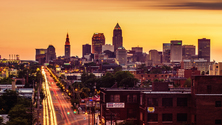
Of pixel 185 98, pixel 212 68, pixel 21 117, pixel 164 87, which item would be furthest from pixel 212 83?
pixel 212 68

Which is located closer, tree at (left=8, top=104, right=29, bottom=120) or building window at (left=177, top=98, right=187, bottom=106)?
building window at (left=177, top=98, right=187, bottom=106)

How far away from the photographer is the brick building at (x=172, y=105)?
69.5m

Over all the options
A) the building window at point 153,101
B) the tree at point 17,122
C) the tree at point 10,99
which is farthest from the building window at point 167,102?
the tree at point 10,99

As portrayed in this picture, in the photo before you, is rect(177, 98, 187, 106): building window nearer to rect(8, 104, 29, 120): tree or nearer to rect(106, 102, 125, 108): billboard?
rect(106, 102, 125, 108): billboard

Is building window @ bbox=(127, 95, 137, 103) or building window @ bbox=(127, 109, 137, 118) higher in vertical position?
building window @ bbox=(127, 95, 137, 103)

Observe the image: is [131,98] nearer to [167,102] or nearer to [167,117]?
[167,102]

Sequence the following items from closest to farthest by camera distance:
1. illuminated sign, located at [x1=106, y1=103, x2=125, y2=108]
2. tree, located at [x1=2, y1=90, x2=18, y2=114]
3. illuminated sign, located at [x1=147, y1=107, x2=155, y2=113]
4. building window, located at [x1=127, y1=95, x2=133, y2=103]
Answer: illuminated sign, located at [x1=147, y1=107, x2=155, y2=113], building window, located at [x1=127, y1=95, x2=133, y2=103], illuminated sign, located at [x1=106, y1=103, x2=125, y2=108], tree, located at [x1=2, y1=90, x2=18, y2=114]

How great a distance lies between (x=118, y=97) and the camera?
81.9m

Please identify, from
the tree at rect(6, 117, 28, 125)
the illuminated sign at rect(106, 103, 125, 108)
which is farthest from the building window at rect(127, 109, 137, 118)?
the tree at rect(6, 117, 28, 125)

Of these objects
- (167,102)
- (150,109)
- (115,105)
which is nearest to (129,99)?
(115,105)

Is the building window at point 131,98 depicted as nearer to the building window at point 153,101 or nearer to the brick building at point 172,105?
the brick building at point 172,105

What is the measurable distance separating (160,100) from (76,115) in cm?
4241

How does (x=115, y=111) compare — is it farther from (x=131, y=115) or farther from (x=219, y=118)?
(x=219, y=118)

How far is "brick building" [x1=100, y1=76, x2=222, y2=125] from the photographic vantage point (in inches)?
2736
